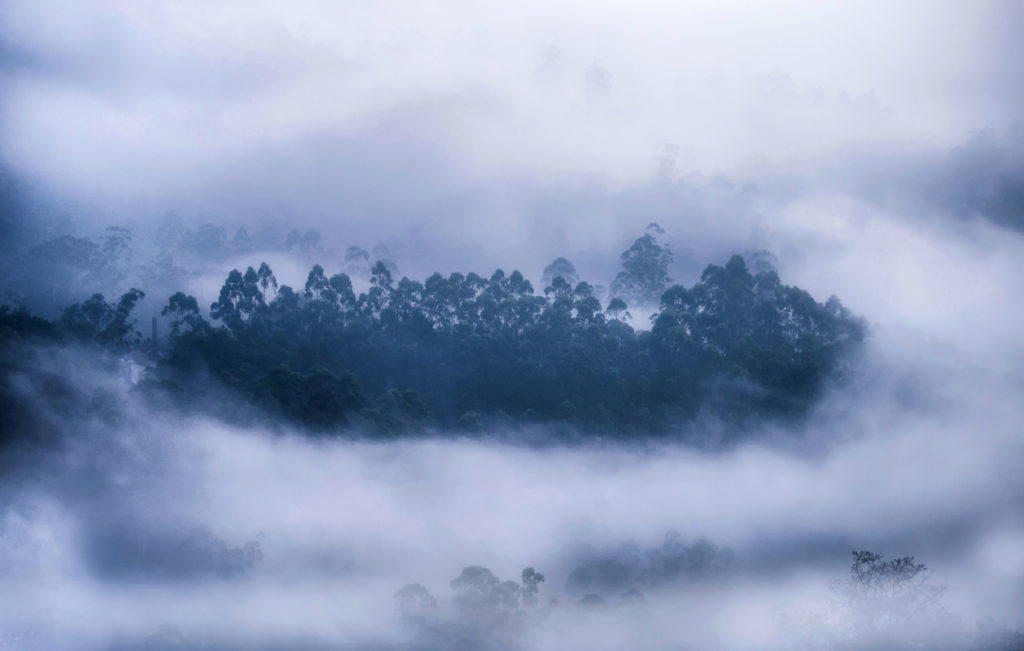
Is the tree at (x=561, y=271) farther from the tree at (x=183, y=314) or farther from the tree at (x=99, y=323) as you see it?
the tree at (x=99, y=323)

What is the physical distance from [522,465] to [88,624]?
18.9 meters

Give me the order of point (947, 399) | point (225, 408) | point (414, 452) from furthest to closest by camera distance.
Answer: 1. point (947, 399)
2. point (414, 452)
3. point (225, 408)

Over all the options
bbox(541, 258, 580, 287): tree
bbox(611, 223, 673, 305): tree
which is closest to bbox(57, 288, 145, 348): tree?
bbox(541, 258, 580, 287): tree

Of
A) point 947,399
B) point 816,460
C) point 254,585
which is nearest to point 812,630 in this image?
point 254,585

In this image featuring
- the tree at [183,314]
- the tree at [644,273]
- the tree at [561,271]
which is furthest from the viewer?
the tree at [561,271]

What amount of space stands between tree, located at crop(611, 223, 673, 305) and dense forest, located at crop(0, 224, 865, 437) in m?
6.48

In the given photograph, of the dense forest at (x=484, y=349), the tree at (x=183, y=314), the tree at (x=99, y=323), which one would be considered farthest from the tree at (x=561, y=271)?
the tree at (x=99, y=323)

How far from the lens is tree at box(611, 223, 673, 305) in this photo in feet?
202

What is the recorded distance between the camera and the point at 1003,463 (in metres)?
54.5

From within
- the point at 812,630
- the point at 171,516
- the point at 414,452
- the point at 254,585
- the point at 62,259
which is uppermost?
the point at 62,259

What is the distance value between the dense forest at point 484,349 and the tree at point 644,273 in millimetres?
6483

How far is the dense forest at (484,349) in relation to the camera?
46.5 m

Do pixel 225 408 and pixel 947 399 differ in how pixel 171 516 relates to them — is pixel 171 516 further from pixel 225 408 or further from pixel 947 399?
pixel 947 399

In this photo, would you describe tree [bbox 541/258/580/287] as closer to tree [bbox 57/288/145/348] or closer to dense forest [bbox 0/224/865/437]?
dense forest [bbox 0/224/865/437]
